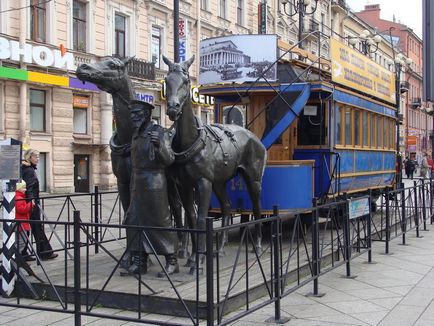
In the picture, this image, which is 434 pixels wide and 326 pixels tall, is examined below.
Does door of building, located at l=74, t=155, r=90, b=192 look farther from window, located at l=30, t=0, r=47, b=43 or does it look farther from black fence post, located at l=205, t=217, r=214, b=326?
black fence post, located at l=205, t=217, r=214, b=326

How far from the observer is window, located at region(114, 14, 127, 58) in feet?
93.4

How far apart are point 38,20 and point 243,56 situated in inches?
628

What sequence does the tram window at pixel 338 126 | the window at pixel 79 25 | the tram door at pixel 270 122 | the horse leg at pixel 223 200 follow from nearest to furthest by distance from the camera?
the horse leg at pixel 223 200
the tram door at pixel 270 122
the tram window at pixel 338 126
the window at pixel 79 25

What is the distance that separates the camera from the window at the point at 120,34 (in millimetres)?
28453

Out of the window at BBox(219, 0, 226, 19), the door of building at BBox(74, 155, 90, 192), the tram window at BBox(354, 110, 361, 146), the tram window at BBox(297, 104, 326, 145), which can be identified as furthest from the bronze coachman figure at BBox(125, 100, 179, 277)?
the window at BBox(219, 0, 226, 19)

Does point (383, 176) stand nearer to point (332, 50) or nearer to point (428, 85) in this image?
point (332, 50)

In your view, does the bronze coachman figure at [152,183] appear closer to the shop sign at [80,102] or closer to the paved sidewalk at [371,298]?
the paved sidewalk at [371,298]

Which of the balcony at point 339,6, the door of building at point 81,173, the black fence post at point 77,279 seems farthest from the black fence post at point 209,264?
the balcony at point 339,6

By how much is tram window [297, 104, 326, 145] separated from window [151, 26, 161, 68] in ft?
63.9

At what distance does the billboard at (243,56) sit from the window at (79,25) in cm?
1625

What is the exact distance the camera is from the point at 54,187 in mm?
24469

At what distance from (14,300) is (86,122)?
1991 cm

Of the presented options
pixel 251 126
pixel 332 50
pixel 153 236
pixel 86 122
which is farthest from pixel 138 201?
pixel 86 122

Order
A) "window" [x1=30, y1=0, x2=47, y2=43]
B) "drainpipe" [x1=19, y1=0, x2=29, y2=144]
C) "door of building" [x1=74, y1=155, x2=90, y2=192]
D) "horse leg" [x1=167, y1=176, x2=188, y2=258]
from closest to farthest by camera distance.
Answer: "horse leg" [x1=167, y1=176, x2=188, y2=258]
"drainpipe" [x1=19, y1=0, x2=29, y2=144]
"window" [x1=30, y1=0, x2=47, y2=43]
"door of building" [x1=74, y1=155, x2=90, y2=192]
